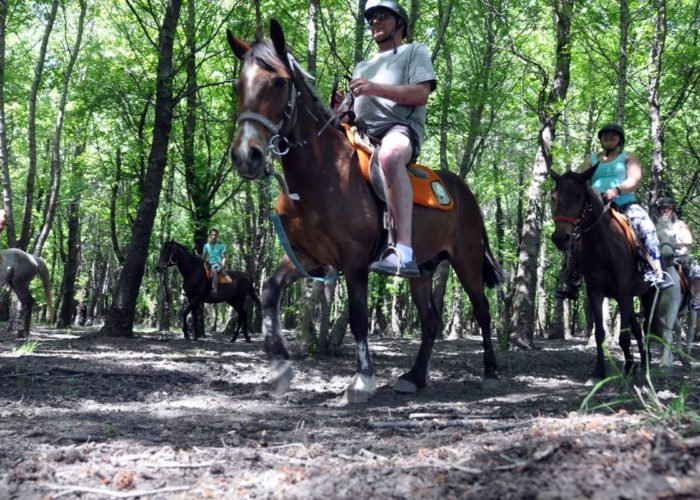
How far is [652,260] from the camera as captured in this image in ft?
25.8

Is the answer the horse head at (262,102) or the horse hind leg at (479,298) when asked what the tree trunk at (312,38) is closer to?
the horse hind leg at (479,298)

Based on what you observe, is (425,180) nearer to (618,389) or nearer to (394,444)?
(618,389)

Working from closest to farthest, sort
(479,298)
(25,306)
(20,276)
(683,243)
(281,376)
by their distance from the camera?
(281,376)
(479,298)
(683,243)
(25,306)
(20,276)

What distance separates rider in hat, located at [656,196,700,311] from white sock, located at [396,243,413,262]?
713 centimetres

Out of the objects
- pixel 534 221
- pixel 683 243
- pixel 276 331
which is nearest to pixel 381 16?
pixel 276 331

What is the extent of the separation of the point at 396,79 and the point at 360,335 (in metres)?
2.53

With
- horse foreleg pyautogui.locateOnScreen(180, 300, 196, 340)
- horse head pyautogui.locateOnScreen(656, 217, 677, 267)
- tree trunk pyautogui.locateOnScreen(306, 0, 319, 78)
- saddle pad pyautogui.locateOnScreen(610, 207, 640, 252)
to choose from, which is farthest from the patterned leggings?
horse foreleg pyautogui.locateOnScreen(180, 300, 196, 340)

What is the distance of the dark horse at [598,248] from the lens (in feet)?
24.8

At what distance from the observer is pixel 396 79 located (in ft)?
19.3

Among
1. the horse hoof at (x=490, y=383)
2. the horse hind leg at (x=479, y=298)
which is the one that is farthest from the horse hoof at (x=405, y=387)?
the horse hind leg at (x=479, y=298)

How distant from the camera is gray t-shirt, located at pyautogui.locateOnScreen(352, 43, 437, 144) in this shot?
5785mm

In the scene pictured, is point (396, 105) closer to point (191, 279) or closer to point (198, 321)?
point (191, 279)

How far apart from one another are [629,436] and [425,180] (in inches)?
168

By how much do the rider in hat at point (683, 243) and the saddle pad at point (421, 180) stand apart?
5.89 metres
